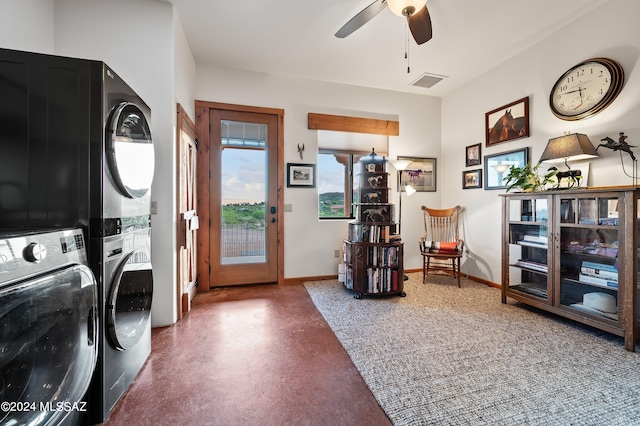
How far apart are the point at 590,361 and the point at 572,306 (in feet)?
2.15

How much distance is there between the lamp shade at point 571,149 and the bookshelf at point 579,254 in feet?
1.23

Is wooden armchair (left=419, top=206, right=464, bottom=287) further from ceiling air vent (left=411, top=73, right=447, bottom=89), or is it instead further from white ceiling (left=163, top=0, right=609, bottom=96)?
white ceiling (left=163, top=0, right=609, bottom=96)

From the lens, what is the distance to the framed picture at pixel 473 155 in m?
3.65

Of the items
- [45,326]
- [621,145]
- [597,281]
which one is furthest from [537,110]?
[45,326]

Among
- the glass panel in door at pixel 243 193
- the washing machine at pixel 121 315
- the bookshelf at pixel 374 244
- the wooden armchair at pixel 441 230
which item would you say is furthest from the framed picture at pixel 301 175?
the washing machine at pixel 121 315

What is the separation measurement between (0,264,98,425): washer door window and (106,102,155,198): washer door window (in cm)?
51

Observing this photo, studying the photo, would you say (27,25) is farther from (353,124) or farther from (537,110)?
(537,110)

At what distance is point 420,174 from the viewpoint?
4.19 metres

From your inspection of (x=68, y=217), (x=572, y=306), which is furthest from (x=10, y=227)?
(x=572, y=306)

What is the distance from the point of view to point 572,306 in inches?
89.6

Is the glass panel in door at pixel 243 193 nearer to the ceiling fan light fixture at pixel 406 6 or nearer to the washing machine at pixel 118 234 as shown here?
the washing machine at pixel 118 234

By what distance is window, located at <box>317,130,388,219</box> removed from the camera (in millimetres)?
3814

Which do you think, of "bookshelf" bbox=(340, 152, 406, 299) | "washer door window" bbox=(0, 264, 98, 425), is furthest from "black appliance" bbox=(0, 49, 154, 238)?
"bookshelf" bbox=(340, 152, 406, 299)

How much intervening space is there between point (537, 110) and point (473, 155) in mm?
898
